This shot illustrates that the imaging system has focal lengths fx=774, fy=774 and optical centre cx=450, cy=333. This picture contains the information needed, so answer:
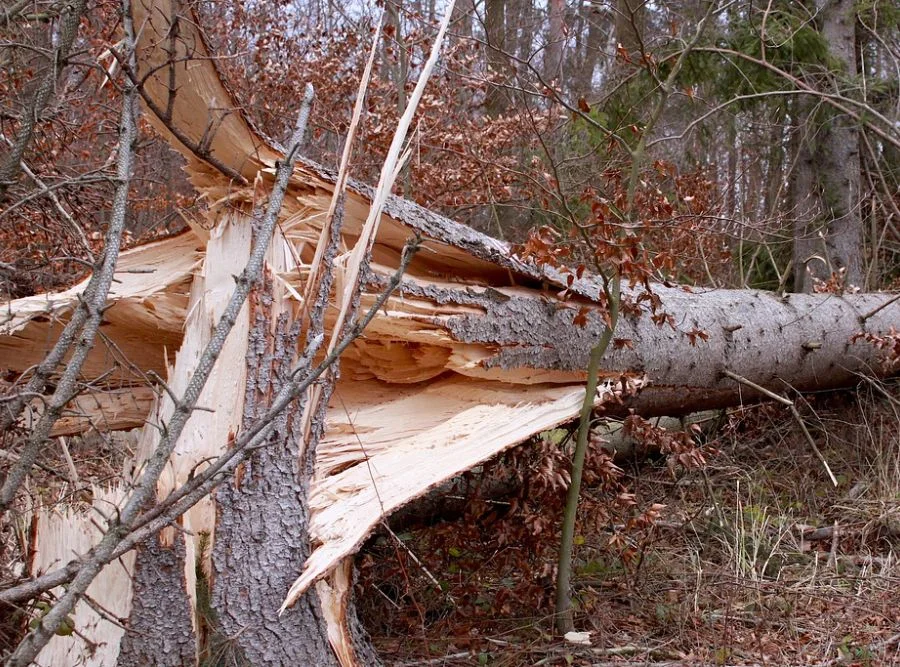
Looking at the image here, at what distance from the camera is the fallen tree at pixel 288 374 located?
241cm

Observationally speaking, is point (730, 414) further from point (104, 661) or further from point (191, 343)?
point (104, 661)

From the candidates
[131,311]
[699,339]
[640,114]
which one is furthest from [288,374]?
[640,114]

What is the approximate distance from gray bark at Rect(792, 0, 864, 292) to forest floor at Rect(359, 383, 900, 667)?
301 centimetres

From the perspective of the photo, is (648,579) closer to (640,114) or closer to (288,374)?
(288,374)

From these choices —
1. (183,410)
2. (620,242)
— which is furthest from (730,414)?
(183,410)

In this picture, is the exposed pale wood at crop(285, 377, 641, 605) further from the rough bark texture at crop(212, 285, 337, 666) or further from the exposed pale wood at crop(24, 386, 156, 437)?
the exposed pale wood at crop(24, 386, 156, 437)

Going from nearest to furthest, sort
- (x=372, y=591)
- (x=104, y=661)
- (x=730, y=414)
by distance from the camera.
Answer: (x=104, y=661) < (x=372, y=591) < (x=730, y=414)

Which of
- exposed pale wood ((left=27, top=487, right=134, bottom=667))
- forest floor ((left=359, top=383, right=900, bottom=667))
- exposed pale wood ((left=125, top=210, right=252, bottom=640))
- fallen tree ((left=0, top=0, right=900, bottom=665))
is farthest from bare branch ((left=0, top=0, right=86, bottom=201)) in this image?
forest floor ((left=359, top=383, right=900, bottom=667))

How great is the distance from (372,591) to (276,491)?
42.9 inches

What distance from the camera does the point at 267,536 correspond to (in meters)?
2.49

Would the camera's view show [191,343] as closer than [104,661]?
No

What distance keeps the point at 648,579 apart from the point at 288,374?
78.6 inches

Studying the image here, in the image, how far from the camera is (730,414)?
4.98 meters

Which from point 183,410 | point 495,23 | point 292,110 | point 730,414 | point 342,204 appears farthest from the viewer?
point 495,23
